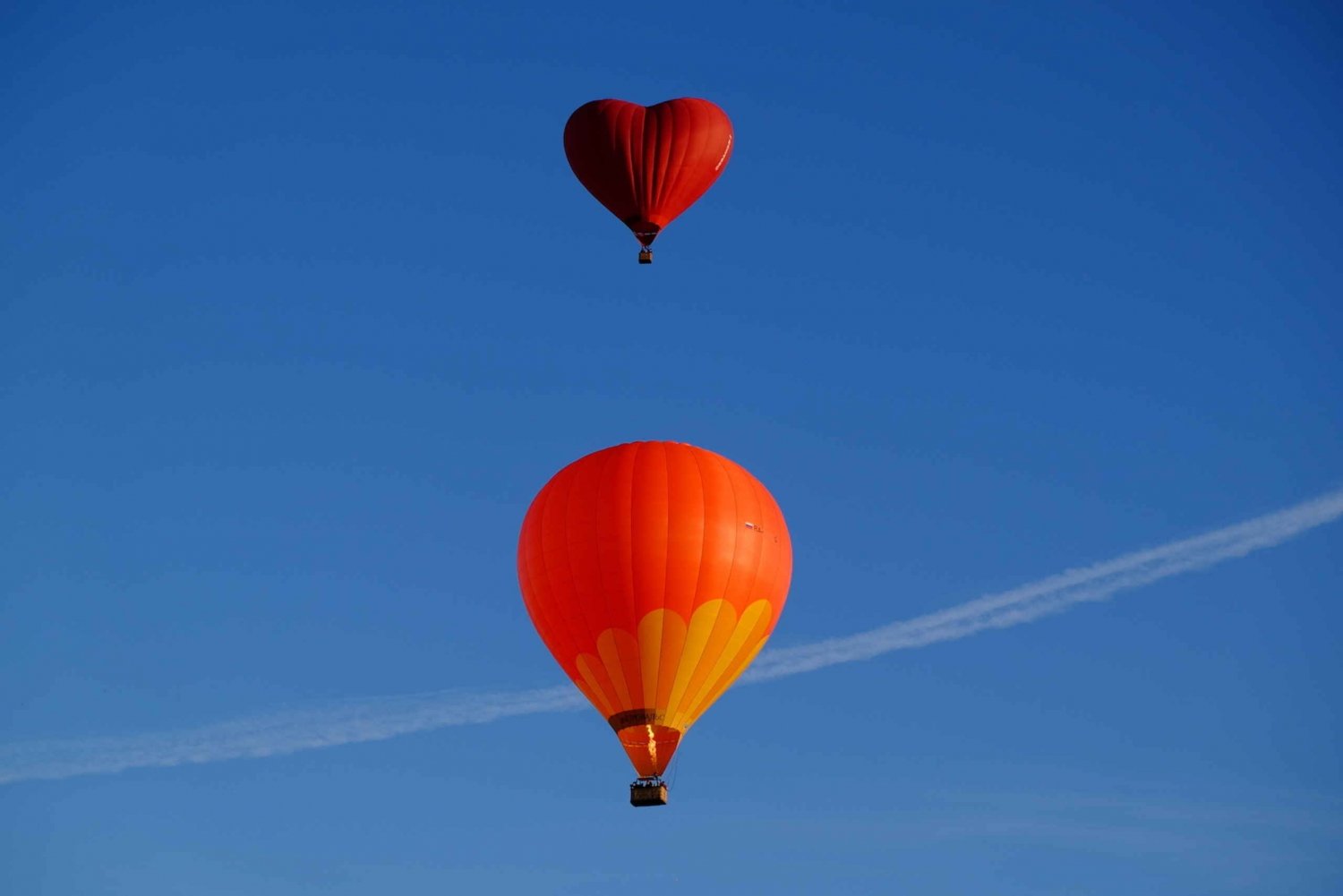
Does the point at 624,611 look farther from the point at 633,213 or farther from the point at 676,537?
the point at 633,213

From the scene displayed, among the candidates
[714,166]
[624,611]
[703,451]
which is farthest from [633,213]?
[624,611]

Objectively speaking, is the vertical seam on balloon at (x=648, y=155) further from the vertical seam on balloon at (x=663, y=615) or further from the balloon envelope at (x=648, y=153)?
the vertical seam on balloon at (x=663, y=615)

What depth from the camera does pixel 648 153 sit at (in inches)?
1670

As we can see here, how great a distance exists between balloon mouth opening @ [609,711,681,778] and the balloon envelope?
10497 mm

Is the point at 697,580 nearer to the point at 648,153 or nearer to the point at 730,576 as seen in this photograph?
the point at 730,576

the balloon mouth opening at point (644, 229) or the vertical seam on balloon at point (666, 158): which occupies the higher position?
the vertical seam on balloon at point (666, 158)

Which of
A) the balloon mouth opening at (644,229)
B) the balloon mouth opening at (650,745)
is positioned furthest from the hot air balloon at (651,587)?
the balloon mouth opening at (644,229)

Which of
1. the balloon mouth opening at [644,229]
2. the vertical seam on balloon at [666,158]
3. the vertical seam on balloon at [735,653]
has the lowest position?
the vertical seam on balloon at [735,653]

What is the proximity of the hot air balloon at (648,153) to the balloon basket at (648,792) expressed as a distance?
37.7ft

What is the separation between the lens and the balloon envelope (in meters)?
42.4

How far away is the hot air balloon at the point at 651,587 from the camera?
3762 cm

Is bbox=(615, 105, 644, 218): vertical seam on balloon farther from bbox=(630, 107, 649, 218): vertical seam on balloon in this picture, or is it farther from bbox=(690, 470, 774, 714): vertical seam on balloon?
bbox=(690, 470, 774, 714): vertical seam on balloon

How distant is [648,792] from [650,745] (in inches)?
34.4

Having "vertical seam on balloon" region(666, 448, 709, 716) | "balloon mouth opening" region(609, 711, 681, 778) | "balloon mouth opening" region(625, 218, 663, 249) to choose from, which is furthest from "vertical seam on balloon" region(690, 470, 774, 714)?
"balloon mouth opening" region(625, 218, 663, 249)
